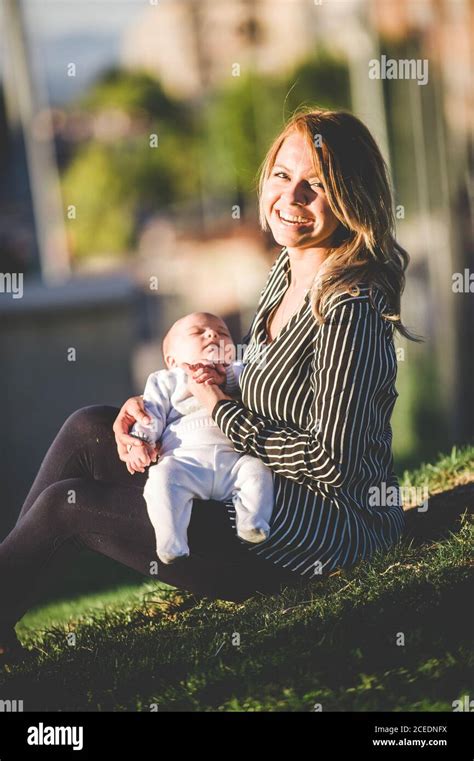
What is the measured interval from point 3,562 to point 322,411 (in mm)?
992

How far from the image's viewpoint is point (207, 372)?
3049 millimetres

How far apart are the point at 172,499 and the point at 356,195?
3.21ft

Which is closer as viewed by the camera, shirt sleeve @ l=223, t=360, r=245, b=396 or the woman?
the woman

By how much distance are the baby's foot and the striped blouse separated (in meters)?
0.04

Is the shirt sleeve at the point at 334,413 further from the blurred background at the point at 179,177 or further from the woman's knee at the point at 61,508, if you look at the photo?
the blurred background at the point at 179,177

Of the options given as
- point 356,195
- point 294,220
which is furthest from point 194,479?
point 356,195

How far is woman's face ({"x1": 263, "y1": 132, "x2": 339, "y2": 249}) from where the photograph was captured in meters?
3.04

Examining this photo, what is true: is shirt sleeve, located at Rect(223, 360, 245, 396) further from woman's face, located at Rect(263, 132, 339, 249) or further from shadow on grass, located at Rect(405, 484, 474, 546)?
shadow on grass, located at Rect(405, 484, 474, 546)

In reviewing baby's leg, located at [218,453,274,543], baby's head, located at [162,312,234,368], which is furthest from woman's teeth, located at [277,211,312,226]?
baby's leg, located at [218,453,274,543]

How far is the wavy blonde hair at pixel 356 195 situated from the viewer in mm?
2984

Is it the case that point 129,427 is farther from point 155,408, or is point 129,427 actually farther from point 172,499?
point 172,499

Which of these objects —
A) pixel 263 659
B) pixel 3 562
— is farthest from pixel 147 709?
pixel 3 562

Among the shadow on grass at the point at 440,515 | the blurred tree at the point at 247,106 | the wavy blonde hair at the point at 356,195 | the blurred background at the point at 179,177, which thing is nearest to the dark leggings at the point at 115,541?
the shadow on grass at the point at 440,515
